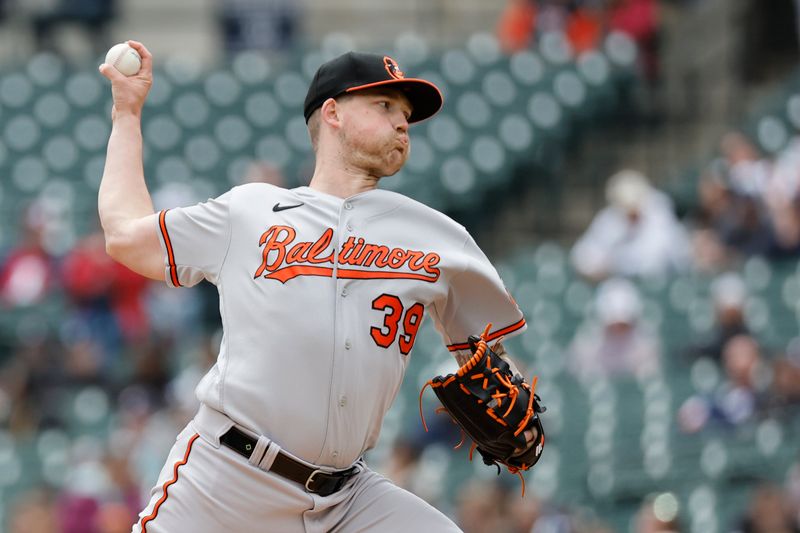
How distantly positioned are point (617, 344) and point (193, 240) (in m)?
5.84

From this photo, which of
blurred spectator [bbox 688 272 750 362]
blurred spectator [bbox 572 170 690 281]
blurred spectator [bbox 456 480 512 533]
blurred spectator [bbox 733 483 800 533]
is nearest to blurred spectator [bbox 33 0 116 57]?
blurred spectator [bbox 572 170 690 281]

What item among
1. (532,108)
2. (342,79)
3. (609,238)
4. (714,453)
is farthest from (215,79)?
(342,79)

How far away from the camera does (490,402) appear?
12.0 ft

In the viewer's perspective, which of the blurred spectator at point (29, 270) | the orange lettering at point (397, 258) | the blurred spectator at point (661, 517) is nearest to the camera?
the orange lettering at point (397, 258)

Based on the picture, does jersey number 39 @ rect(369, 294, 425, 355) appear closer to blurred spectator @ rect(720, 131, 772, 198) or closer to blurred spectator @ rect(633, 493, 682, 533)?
blurred spectator @ rect(633, 493, 682, 533)

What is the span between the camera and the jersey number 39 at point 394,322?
3684 millimetres

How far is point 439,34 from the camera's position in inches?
599

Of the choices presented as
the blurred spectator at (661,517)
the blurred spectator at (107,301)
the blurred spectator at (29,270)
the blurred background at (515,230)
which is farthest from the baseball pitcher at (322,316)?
the blurred spectator at (29,270)

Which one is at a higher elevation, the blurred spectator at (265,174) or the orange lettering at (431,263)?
the orange lettering at (431,263)

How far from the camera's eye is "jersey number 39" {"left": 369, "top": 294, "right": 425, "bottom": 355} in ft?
12.1

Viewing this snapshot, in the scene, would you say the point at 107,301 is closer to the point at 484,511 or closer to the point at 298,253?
the point at 484,511

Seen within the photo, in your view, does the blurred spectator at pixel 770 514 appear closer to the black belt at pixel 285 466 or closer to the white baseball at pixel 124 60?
the black belt at pixel 285 466

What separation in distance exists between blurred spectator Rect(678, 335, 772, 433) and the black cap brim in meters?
4.68

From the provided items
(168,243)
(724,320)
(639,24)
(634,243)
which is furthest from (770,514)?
(639,24)
